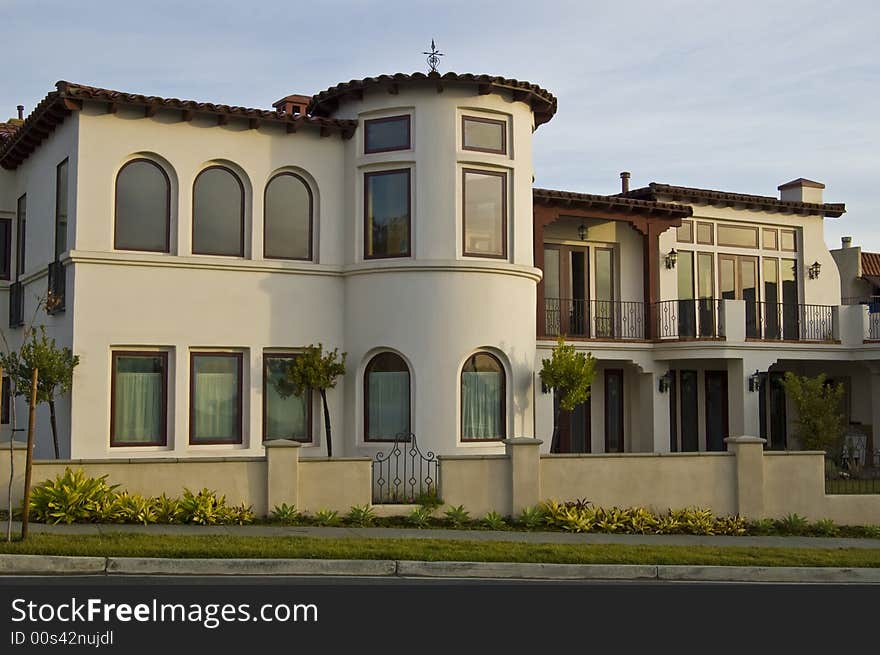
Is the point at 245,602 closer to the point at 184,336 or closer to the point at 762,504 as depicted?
the point at 184,336

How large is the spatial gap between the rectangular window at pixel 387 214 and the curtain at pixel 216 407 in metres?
3.49

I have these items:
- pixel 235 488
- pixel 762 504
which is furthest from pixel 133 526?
pixel 762 504

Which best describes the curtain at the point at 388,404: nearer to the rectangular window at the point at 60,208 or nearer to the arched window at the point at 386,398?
the arched window at the point at 386,398

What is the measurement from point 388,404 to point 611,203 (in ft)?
25.2

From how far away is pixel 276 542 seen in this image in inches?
539

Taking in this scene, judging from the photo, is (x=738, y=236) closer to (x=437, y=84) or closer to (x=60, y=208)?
(x=437, y=84)

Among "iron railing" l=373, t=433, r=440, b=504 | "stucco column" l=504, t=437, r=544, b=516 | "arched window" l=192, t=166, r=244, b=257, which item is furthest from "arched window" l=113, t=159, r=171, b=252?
"stucco column" l=504, t=437, r=544, b=516

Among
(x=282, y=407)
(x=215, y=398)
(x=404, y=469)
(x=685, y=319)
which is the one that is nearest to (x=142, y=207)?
(x=215, y=398)

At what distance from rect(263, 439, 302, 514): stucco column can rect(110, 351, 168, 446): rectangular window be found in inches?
121

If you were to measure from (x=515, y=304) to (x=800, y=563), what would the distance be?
25.3 ft

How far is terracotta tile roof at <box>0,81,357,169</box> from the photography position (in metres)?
17.6

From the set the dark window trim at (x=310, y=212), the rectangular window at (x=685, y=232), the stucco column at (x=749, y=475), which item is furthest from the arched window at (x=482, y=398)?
the rectangular window at (x=685, y=232)

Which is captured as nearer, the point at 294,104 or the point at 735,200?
the point at 294,104

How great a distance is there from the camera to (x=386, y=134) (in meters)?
19.8
